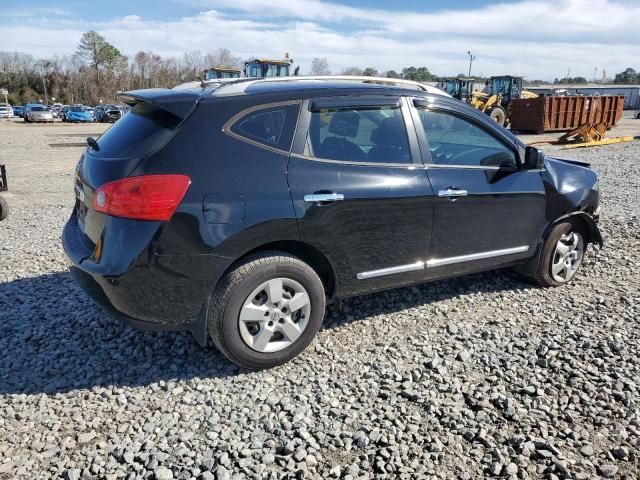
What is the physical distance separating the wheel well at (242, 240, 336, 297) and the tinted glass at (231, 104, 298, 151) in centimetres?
63

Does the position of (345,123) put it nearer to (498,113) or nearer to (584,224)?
(584,224)

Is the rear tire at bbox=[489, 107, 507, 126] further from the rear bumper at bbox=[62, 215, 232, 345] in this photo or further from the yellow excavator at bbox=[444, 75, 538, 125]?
the rear bumper at bbox=[62, 215, 232, 345]

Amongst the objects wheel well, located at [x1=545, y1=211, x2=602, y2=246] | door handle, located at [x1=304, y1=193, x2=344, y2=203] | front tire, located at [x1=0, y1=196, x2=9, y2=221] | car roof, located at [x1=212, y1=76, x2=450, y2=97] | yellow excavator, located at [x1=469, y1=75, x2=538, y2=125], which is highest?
yellow excavator, located at [x1=469, y1=75, x2=538, y2=125]

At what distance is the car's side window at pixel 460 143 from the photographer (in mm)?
3963

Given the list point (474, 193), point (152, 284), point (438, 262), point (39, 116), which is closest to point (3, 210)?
point (152, 284)

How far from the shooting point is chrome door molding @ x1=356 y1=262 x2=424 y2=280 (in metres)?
3.70

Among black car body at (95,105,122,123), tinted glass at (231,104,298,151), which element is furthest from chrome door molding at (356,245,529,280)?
black car body at (95,105,122,123)

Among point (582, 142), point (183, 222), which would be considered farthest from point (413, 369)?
point (582, 142)

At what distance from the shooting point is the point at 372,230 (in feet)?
11.9

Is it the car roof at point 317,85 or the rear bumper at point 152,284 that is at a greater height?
the car roof at point 317,85

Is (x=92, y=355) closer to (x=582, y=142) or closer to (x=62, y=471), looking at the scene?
(x=62, y=471)

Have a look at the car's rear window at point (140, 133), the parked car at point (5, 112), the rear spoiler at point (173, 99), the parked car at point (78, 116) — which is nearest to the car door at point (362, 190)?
the rear spoiler at point (173, 99)

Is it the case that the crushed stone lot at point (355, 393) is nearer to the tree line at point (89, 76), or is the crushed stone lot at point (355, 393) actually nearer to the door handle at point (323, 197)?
the door handle at point (323, 197)

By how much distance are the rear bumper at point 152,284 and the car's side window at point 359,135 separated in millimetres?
1045
